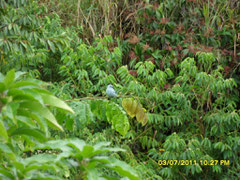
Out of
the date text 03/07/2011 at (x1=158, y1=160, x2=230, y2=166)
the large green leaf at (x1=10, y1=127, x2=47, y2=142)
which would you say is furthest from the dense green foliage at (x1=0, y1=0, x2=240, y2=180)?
the large green leaf at (x1=10, y1=127, x2=47, y2=142)

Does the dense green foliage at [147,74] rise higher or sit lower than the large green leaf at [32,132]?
lower

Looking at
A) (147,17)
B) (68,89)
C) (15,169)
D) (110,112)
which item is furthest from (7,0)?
(15,169)

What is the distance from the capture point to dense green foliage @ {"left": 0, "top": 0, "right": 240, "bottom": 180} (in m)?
2.95

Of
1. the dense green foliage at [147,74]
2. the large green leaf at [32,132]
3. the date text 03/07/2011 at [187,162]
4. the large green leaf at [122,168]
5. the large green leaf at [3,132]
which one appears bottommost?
the date text 03/07/2011 at [187,162]

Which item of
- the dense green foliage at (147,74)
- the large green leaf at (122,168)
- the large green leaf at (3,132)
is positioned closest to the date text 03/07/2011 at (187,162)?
the dense green foliage at (147,74)

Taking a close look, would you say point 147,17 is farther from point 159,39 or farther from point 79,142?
point 79,142

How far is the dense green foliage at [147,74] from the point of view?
2.95m

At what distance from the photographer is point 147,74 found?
3420 millimetres

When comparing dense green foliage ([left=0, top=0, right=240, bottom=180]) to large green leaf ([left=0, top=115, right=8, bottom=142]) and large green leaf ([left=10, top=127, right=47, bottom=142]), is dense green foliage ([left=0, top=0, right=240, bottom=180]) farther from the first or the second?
large green leaf ([left=0, top=115, right=8, bottom=142])

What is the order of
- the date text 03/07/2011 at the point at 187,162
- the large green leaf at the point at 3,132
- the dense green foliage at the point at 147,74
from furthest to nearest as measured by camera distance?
1. the date text 03/07/2011 at the point at 187,162
2. the dense green foliage at the point at 147,74
3. the large green leaf at the point at 3,132

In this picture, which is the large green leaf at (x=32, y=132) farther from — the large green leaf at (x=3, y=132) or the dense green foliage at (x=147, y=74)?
the dense green foliage at (x=147, y=74)

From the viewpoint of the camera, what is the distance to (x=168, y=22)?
4.00 meters

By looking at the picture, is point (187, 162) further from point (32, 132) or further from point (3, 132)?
point (3, 132)

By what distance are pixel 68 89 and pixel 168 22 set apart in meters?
1.44
